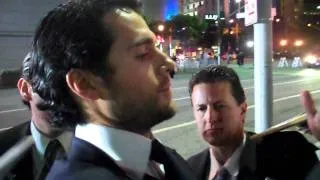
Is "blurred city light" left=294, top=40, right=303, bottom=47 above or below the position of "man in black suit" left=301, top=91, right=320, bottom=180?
below

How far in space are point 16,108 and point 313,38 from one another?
298 feet

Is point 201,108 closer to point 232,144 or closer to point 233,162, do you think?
point 232,144

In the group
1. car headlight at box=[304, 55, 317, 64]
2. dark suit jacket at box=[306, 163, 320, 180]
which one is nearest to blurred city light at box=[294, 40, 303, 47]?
car headlight at box=[304, 55, 317, 64]

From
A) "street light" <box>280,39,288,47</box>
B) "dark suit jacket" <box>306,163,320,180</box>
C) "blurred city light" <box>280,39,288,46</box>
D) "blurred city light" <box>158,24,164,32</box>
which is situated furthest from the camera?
"blurred city light" <box>280,39,288,46</box>

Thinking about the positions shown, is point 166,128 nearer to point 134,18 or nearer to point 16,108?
point 16,108

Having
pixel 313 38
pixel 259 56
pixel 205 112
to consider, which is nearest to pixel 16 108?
pixel 259 56

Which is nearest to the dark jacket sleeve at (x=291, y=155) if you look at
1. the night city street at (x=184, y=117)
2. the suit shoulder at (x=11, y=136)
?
the suit shoulder at (x=11, y=136)

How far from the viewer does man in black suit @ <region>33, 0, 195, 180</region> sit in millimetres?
1512

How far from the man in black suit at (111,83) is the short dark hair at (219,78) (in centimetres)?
88

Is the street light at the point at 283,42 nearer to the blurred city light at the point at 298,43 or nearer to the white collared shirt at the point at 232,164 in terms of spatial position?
the blurred city light at the point at 298,43

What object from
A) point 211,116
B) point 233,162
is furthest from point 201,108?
point 233,162

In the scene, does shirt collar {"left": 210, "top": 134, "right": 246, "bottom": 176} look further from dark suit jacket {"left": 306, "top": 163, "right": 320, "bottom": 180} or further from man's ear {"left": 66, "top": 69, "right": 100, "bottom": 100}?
man's ear {"left": 66, "top": 69, "right": 100, "bottom": 100}

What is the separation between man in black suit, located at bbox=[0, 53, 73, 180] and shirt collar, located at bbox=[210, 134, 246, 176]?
0.71 meters

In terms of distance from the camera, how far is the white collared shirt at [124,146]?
1.46 metres
